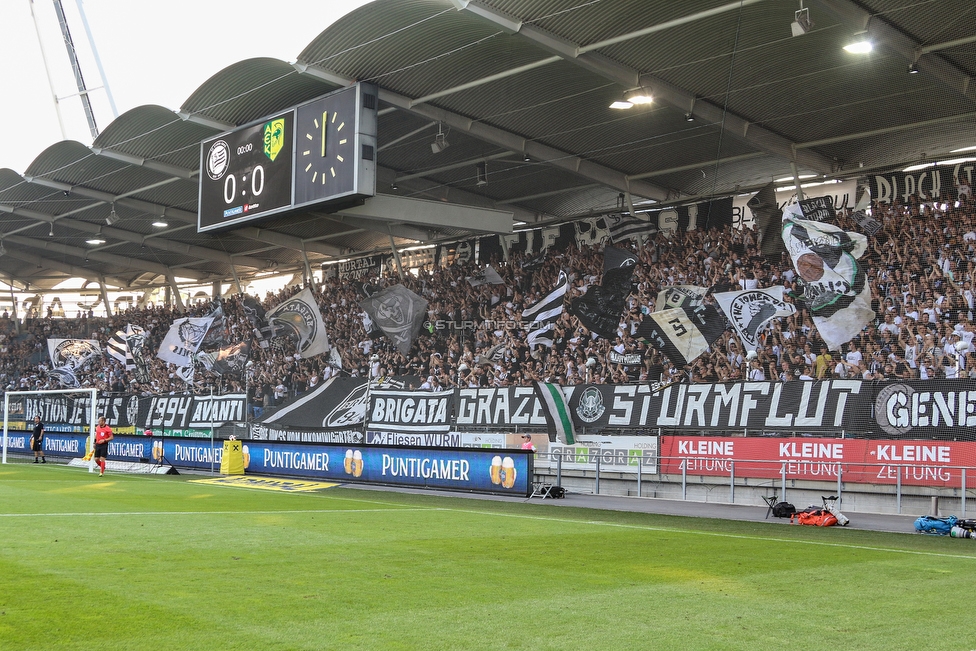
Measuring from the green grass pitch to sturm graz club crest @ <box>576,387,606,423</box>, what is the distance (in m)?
10.5

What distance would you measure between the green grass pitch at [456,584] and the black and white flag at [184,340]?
89.0ft

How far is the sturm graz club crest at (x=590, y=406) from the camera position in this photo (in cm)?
2681

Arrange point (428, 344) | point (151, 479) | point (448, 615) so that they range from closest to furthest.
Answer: point (448, 615)
point (151, 479)
point (428, 344)

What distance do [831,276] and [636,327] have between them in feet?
20.9

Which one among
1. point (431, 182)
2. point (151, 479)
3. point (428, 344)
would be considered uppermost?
point (431, 182)

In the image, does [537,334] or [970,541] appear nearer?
[970,541]

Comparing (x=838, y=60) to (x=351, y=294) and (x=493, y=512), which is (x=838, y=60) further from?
(x=351, y=294)

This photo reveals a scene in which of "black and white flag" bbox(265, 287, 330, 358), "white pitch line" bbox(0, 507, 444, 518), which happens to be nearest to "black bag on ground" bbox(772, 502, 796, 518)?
"white pitch line" bbox(0, 507, 444, 518)

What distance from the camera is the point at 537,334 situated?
3256 cm

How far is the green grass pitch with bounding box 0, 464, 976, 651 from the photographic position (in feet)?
22.2

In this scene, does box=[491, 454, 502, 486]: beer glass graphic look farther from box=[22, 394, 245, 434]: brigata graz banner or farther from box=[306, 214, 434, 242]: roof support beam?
box=[22, 394, 245, 434]: brigata graz banner

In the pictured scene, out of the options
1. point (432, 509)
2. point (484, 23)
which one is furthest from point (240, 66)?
point (432, 509)

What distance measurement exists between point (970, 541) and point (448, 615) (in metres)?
10.7

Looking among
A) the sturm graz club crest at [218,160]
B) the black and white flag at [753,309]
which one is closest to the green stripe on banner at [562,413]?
the black and white flag at [753,309]
